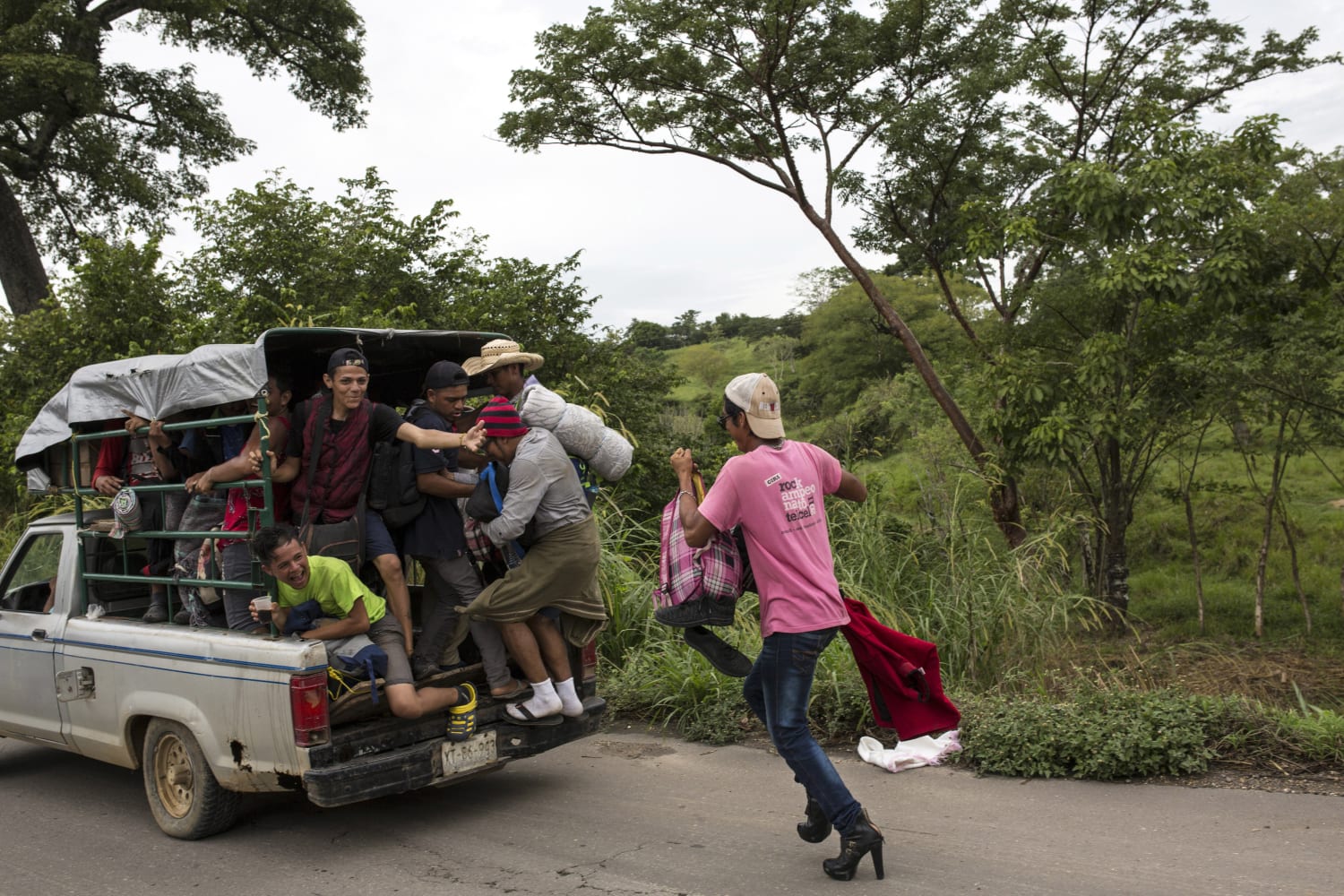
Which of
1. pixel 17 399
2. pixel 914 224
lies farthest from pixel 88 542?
pixel 914 224

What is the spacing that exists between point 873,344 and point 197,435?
107ft

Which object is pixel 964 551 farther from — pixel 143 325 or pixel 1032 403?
pixel 143 325

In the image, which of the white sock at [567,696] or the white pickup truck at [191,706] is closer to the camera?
the white pickup truck at [191,706]

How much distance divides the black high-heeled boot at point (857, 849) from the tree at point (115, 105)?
18.3m

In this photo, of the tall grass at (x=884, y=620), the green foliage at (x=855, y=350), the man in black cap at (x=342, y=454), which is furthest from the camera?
the green foliage at (x=855, y=350)

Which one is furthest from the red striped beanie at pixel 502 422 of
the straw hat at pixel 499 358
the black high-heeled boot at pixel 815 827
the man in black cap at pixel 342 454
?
the black high-heeled boot at pixel 815 827

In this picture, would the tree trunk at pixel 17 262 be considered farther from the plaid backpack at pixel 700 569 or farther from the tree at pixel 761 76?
the plaid backpack at pixel 700 569

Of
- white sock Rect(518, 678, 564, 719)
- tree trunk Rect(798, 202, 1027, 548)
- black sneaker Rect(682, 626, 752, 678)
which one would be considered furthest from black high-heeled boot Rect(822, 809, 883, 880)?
tree trunk Rect(798, 202, 1027, 548)

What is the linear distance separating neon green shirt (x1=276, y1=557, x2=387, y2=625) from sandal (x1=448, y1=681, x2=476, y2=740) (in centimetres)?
69

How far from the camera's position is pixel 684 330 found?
73.9 meters

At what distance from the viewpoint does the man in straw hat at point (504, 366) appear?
567 centimetres

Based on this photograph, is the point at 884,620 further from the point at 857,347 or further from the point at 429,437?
the point at 857,347

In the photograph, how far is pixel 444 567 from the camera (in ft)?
18.7

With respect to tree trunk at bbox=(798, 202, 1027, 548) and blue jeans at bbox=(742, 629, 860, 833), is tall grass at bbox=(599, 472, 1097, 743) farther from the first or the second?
tree trunk at bbox=(798, 202, 1027, 548)
